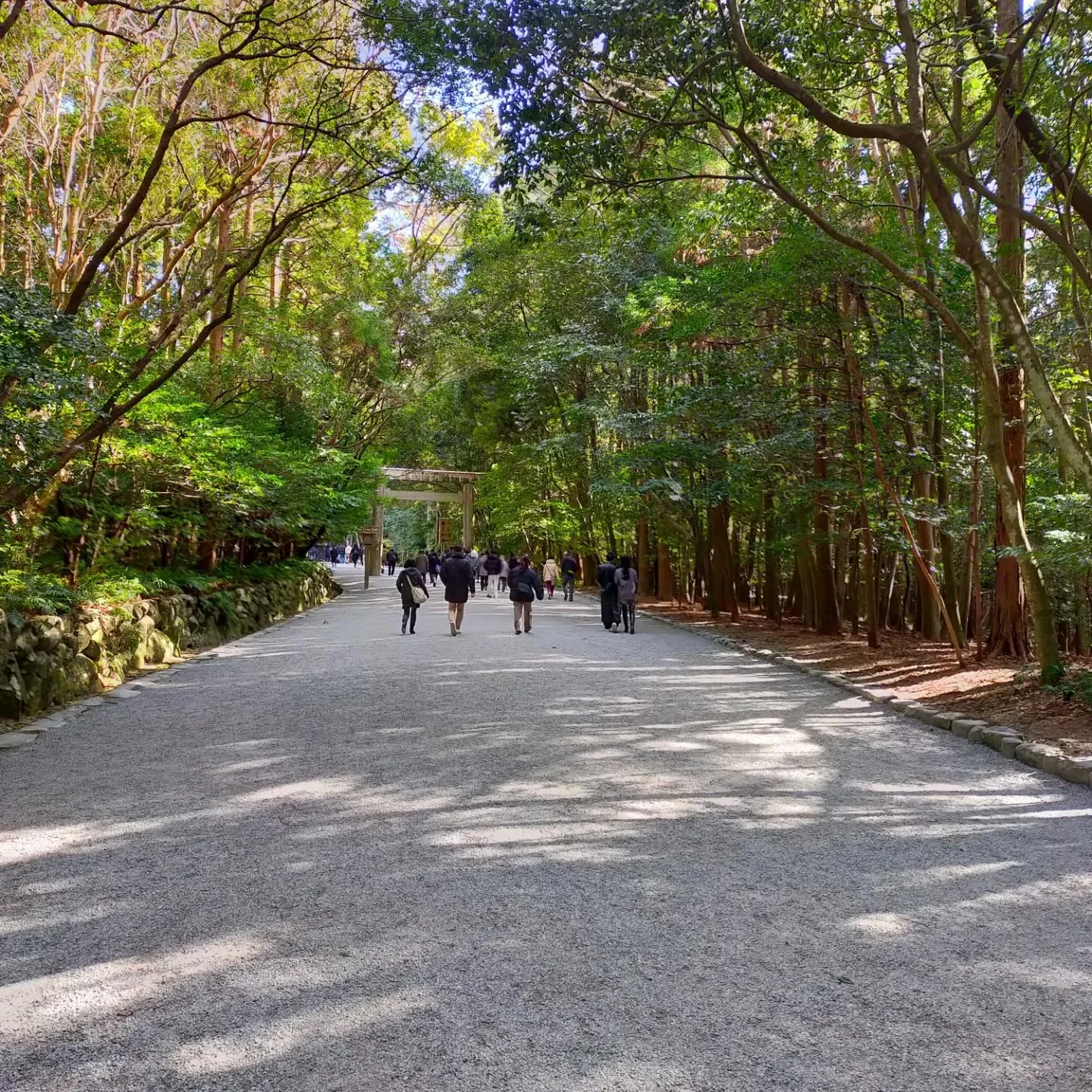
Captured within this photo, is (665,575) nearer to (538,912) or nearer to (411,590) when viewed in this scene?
(411,590)

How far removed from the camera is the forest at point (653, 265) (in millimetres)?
7930

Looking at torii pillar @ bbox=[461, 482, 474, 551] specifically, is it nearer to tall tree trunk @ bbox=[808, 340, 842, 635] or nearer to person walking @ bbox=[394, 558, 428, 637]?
person walking @ bbox=[394, 558, 428, 637]

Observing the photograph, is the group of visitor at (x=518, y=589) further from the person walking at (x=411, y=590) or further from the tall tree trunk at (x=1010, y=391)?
the tall tree trunk at (x=1010, y=391)

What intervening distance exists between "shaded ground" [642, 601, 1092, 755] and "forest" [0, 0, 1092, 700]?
31 centimetres

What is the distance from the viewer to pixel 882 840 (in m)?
4.31

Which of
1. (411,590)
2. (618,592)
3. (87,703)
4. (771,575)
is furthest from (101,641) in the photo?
(771,575)

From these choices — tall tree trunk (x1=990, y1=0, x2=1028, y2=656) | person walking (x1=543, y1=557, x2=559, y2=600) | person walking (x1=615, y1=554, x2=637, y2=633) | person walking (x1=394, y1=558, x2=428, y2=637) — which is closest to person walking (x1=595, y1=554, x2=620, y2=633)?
person walking (x1=615, y1=554, x2=637, y2=633)

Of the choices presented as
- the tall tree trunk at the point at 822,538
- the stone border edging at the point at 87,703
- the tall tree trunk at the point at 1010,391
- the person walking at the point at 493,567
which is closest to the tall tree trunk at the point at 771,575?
the tall tree trunk at the point at 822,538

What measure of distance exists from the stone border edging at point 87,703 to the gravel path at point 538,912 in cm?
38

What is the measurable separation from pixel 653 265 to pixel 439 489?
70.5 ft

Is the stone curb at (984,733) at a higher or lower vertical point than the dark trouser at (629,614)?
lower

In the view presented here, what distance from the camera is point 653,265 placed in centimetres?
2141

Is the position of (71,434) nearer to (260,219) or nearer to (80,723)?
(80,723)

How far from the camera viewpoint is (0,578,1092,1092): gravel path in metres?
2.41
